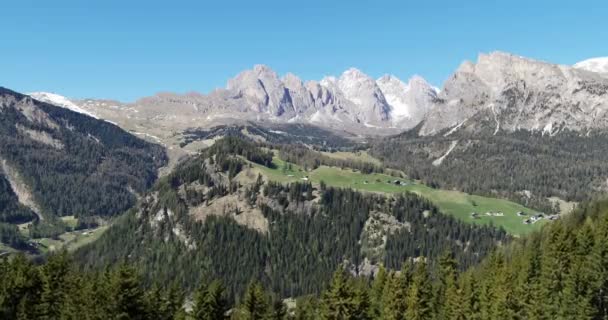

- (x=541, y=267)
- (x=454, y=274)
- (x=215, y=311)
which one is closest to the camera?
(x=215, y=311)

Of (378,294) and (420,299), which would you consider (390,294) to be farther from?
(378,294)

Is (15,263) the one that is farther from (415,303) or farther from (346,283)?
(415,303)

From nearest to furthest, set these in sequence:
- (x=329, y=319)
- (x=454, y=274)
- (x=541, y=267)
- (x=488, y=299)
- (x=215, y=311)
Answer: (x=329, y=319) < (x=215, y=311) < (x=488, y=299) < (x=541, y=267) < (x=454, y=274)

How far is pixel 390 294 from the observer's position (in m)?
101

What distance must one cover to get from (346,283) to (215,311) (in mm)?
21020

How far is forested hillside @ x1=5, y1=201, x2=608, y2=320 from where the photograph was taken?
295 feet

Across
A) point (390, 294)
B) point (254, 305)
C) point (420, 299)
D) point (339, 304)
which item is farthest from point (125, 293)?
point (420, 299)

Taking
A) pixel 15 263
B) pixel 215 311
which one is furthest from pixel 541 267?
pixel 15 263

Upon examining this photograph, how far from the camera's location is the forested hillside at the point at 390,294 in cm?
8981

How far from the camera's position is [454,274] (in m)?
119

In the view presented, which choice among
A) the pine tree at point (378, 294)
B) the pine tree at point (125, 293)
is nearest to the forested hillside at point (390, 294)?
the pine tree at point (125, 293)

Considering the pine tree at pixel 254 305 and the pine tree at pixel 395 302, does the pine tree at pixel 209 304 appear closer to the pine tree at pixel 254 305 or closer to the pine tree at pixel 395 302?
the pine tree at pixel 254 305

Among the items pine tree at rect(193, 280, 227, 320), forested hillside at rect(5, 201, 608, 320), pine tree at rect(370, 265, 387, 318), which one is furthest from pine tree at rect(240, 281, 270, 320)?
pine tree at rect(370, 265, 387, 318)

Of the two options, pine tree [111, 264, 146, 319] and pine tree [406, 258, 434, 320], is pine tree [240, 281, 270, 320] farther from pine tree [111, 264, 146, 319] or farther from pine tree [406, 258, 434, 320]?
pine tree [406, 258, 434, 320]
